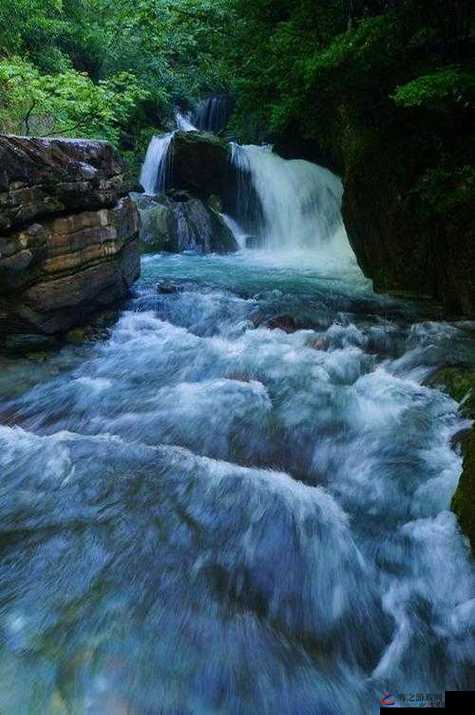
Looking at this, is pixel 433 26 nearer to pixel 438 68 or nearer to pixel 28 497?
pixel 438 68

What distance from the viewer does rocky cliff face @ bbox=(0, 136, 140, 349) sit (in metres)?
5.40

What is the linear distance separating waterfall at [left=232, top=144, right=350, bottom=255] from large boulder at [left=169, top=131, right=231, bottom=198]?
432mm

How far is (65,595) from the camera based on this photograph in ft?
9.61

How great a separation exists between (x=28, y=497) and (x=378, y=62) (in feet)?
20.5

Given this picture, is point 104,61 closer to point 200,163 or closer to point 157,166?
point 157,166

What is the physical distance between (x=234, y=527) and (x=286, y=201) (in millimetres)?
12087

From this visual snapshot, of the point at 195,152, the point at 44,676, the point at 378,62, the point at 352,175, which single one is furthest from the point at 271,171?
the point at 44,676

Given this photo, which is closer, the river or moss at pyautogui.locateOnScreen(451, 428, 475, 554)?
the river

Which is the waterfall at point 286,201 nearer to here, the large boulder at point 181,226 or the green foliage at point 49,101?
the large boulder at point 181,226

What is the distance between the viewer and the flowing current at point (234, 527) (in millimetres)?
2518

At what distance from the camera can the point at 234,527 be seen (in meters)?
3.54

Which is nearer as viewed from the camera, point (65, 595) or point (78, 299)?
point (65, 595)
